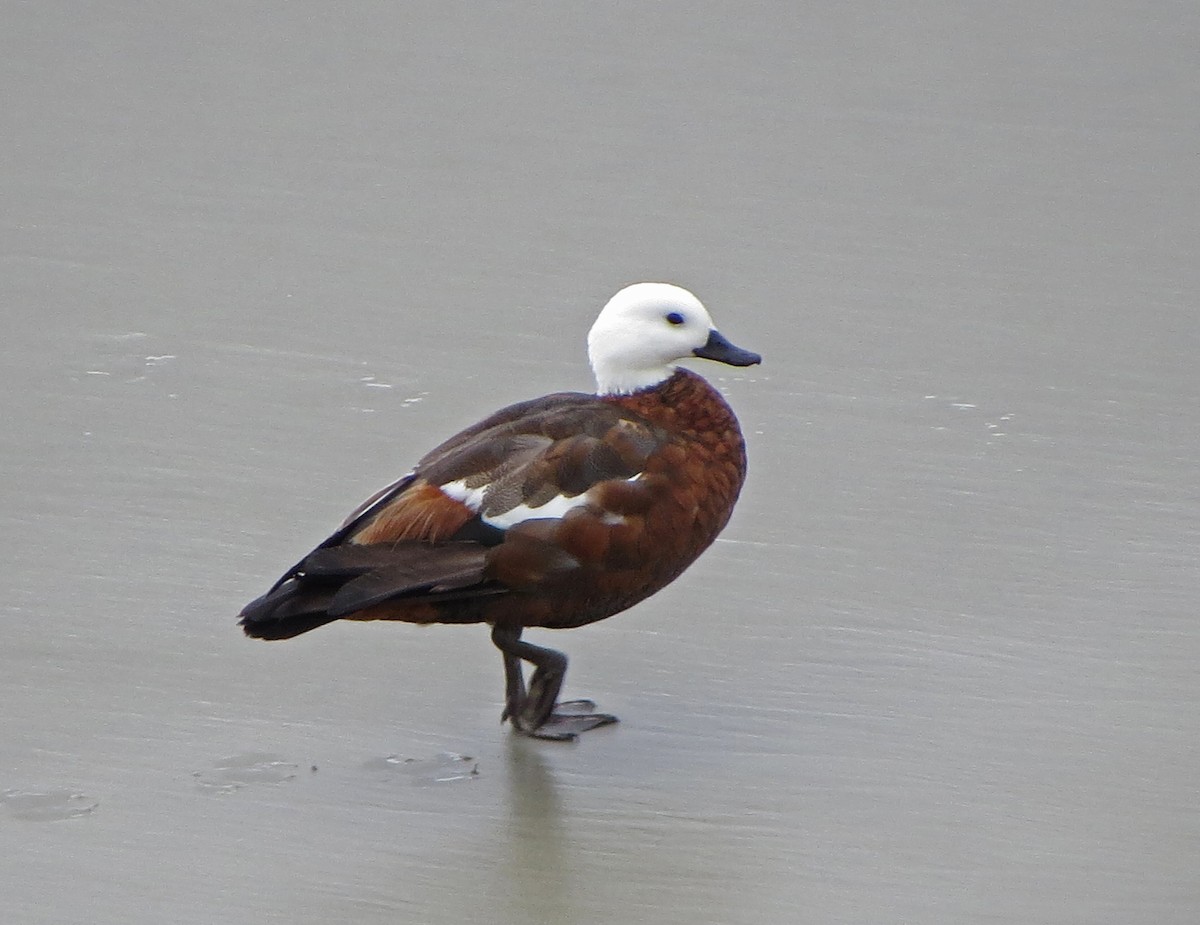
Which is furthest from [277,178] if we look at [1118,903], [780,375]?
[1118,903]

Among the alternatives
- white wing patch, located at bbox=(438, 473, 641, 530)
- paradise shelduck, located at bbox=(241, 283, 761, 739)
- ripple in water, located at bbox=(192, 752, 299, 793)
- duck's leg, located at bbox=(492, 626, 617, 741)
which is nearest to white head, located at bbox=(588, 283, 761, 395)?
paradise shelduck, located at bbox=(241, 283, 761, 739)

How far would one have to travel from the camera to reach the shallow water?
4301 mm

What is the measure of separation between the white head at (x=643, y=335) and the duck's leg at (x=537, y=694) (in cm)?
71

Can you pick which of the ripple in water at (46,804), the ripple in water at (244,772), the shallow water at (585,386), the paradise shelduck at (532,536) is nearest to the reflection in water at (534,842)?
the shallow water at (585,386)

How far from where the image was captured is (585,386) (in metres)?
6.54

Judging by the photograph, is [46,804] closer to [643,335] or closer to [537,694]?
[537,694]

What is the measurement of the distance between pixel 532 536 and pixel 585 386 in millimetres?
1881

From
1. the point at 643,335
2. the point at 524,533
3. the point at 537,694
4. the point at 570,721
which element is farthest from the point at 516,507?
the point at 643,335

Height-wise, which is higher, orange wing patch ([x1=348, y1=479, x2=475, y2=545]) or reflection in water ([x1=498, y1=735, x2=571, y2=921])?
orange wing patch ([x1=348, y1=479, x2=475, y2=545])

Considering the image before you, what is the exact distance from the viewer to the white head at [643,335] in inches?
201

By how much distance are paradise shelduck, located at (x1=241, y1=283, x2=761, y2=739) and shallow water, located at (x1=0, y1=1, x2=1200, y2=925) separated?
26cm

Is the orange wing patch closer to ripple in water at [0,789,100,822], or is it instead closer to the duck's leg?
the duck's leg

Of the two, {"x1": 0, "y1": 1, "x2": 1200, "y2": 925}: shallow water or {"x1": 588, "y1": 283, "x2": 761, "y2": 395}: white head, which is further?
{"x1": 588, "y1": 283, "x2": 761, "y2": 395}: white head

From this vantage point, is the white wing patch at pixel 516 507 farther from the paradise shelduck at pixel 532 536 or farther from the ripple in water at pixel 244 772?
the ripple in water at pixel 244 772
